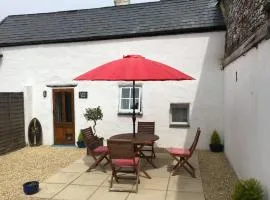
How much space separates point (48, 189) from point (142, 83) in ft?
18.3

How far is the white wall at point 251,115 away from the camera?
453 cm

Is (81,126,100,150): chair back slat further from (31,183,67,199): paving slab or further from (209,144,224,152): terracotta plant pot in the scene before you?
(209,144,224,152): terracotta plant pot

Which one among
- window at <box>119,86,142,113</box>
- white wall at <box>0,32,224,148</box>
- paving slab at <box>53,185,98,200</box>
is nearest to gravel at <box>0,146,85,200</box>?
paving slab at <box>53,185,98,200</box>

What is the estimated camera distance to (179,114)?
1077 cm

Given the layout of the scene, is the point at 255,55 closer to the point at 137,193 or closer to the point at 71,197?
the point at 137,193

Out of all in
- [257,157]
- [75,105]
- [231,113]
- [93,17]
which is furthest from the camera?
[93,17]

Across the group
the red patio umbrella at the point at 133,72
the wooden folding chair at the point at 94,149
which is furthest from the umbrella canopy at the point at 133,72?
the wooden folding chair at the point at 94,149

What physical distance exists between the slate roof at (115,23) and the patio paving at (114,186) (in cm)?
522

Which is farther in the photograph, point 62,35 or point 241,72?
point 62,35

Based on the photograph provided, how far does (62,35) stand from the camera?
465 inches

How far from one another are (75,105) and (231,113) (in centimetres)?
605

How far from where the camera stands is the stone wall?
5373 millimetres

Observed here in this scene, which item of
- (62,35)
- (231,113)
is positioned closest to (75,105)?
(62,35)

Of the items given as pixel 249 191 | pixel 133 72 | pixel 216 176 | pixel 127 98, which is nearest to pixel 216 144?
pixel 216 176
